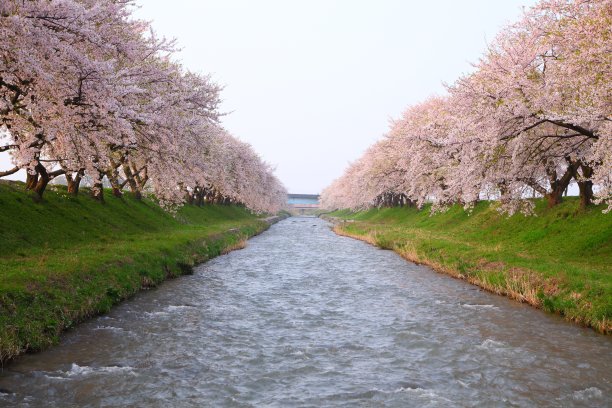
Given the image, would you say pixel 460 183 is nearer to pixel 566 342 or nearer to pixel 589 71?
pixel 589 71

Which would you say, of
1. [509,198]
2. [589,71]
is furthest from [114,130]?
[509,198]

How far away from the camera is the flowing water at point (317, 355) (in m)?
10.8

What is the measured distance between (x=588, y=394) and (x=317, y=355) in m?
6.86

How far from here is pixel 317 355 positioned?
13648mm

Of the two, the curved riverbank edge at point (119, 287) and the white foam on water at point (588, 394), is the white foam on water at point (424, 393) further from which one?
the curved riverbank edge at point (119, 287)

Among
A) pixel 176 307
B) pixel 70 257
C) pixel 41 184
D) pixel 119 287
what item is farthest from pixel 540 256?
pixel 41 184

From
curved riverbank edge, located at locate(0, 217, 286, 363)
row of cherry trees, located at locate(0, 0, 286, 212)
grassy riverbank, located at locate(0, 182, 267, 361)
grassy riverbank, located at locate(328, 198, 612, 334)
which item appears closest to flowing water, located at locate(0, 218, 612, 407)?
curved riverbank edge, located at locate(0, 217, 286, 363)

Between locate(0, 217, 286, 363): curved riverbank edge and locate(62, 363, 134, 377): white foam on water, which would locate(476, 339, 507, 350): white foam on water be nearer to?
locate(62, 363, 134, 377): white foam on water

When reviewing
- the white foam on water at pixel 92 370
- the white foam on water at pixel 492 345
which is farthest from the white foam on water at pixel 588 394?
the white foam on water at pixel 92 370

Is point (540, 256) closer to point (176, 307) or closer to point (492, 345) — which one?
point (492, 345)

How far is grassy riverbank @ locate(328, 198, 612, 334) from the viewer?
17828 millimetres

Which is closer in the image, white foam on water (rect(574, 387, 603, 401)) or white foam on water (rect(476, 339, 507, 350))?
white foam on water (rect(574, 387, 603, 401))

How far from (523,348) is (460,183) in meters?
11.3

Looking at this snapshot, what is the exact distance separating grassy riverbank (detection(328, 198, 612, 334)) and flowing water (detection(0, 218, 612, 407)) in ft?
3.33
